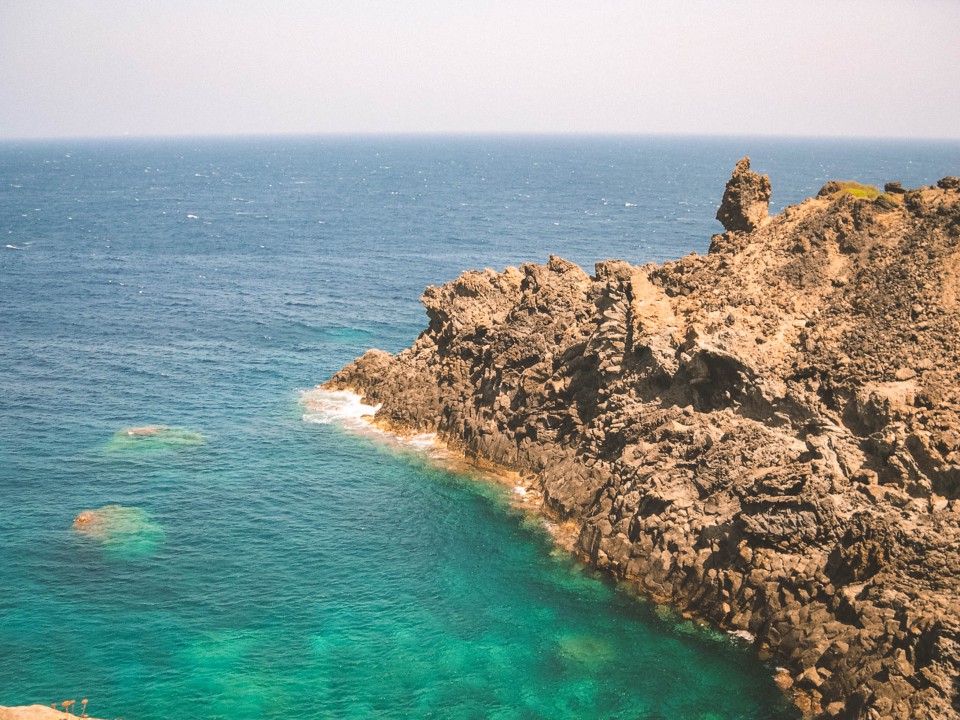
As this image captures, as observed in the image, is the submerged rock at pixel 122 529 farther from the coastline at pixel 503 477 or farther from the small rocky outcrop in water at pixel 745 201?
the small rocky outcrop in water at pixel 745 201

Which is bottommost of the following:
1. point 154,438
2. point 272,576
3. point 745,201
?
point 272,576

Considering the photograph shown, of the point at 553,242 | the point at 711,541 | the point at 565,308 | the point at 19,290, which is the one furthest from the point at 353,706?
the point at 553,242

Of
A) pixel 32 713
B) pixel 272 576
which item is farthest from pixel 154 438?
pixel 32 713

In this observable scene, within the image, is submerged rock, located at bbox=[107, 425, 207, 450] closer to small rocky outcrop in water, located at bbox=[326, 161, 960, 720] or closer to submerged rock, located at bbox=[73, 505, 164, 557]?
submerged rock, located at bbox=[73, 505, 164, 557]

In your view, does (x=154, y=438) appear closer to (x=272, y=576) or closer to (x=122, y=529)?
(x=122, y=529)

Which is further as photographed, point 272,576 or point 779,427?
point 272,576

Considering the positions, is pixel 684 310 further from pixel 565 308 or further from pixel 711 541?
pixel 711 541

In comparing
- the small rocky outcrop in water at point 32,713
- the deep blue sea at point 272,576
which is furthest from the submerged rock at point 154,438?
the small rocky outcrop in water at point 32,713

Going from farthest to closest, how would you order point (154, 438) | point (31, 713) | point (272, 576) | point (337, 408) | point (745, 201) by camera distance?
point (337, 408) → point (154, 438) → point (745, 201) → point (272, 576) → point (31, 713)
